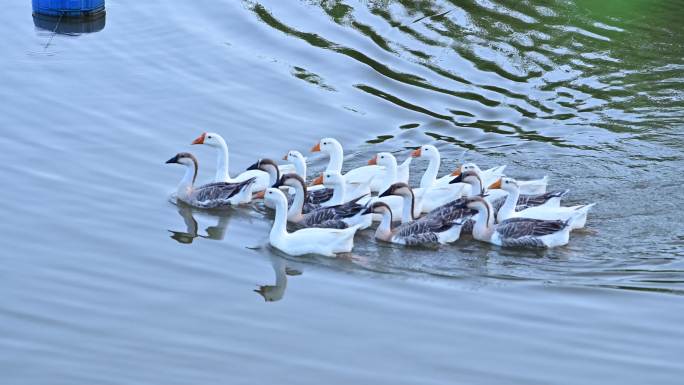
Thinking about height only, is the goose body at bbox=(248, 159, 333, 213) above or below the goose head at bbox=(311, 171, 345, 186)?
below

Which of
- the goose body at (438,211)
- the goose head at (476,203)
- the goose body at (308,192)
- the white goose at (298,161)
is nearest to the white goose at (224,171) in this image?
the goose body at (308,192)

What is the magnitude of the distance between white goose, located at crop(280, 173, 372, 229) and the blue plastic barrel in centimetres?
1005

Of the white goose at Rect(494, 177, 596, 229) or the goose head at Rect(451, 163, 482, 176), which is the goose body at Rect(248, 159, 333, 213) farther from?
the white goose at Rect(494, 177, 596, 229)

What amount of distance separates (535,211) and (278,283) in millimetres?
3800

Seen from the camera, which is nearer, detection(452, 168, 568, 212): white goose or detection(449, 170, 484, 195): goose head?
detection(452, 168, 568, 212): white goose

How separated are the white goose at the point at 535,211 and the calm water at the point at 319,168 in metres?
0.29

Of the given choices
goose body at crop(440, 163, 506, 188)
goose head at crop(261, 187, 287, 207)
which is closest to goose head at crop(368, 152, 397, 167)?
goose body at crop(440, 163, 506, 188)

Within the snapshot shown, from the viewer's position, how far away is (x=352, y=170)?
18.1m

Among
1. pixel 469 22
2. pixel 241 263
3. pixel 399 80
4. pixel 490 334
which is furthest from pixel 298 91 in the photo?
pixel 490 334

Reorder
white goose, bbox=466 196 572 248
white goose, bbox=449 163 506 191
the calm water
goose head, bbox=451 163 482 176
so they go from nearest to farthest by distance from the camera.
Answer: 1. the calm water
2. white goose, bbox=466 196 572 248
3. goose head, bbox=451 163 482 176
4. white goose, bbox=449 163 506 191

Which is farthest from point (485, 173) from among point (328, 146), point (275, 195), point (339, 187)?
point (275, 195)

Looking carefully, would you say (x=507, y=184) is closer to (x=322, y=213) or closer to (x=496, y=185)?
(x=496, y=185)

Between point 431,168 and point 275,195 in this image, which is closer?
point 275,195

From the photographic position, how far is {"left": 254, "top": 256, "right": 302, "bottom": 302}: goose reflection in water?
14242 mm
